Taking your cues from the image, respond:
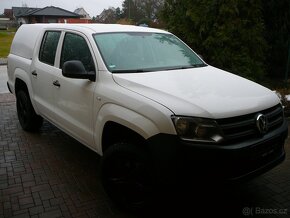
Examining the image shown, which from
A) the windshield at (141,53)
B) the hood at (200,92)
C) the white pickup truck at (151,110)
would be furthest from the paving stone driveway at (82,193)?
the windshield at (141,53)

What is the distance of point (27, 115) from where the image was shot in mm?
5754

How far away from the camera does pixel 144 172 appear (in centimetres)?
302

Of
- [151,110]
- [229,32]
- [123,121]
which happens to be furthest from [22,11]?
[151,110]

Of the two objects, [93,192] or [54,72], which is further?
[54,72]

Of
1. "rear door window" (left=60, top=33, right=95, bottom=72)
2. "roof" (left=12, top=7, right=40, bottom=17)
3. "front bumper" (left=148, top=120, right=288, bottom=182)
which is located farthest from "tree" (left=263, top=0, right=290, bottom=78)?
"roof" (left=12, top=7, right=40, bottom=17)

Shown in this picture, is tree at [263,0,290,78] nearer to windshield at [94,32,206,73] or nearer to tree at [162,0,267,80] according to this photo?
tree at [162,0,267,80]

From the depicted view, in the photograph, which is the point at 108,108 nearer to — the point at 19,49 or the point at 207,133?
the point at 207,133

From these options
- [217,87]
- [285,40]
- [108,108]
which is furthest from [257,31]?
[108,108]

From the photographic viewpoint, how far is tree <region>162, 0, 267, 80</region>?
8.12 meters

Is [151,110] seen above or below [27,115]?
above

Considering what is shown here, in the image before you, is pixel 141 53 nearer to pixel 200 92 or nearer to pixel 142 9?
pixel 200 92

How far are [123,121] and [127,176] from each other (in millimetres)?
561

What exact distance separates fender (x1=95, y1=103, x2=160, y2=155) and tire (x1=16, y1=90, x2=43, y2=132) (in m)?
2.40

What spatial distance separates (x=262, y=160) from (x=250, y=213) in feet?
2.07
